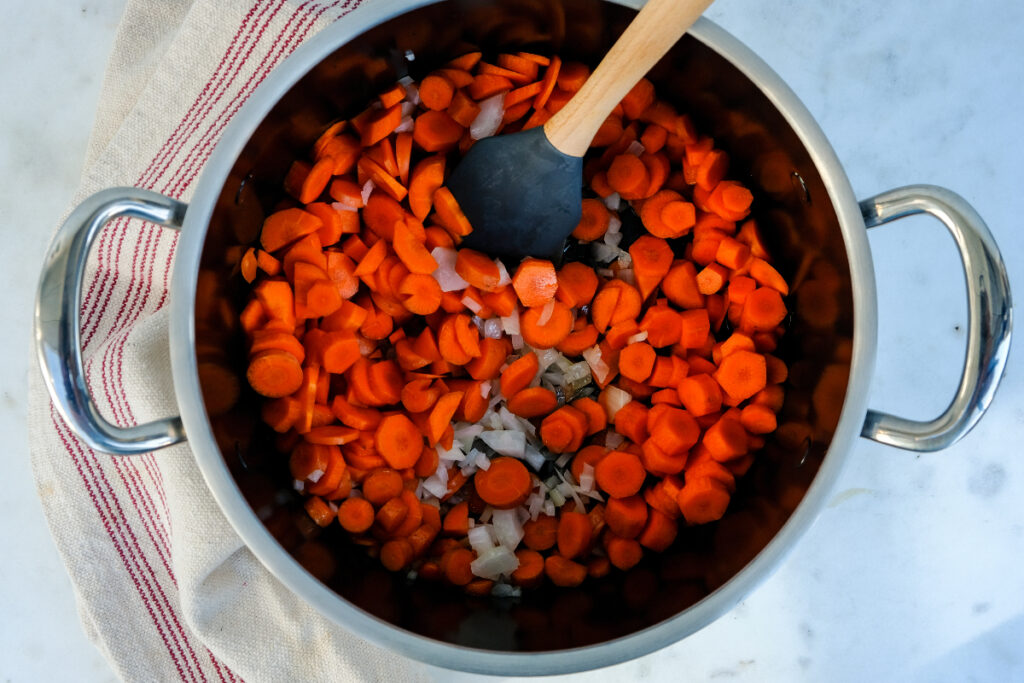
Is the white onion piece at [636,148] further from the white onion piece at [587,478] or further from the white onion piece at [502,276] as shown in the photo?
the white onion piece at [587,478]

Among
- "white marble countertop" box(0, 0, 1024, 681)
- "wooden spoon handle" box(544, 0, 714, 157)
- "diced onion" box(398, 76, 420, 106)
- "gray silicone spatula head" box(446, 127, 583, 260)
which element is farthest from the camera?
"white marble countertop" box(0, 0, 1024, 681)

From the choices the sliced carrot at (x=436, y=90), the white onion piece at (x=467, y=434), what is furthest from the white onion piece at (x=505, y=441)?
the sliced carrot at (x=436, y=90)

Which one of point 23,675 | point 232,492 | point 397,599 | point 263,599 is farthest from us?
point 23,675

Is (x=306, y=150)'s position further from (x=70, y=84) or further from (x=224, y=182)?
(x=70, y=84)

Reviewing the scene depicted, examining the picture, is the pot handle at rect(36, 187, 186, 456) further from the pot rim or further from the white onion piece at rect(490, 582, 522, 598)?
the white onion piece at rect(490, 582, 522, 598)

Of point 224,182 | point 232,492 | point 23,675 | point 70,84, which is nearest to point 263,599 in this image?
point 232,492

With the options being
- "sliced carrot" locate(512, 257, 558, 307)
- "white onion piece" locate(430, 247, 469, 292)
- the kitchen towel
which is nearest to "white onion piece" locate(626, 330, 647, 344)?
"sliced carrot" locate(512, 257, 558, 307)
